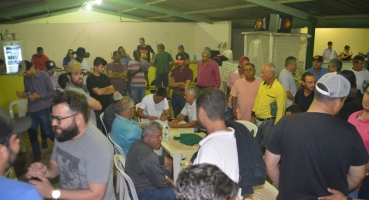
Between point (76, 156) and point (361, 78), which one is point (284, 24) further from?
point (76, 156)

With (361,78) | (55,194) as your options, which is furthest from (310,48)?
(55,194)

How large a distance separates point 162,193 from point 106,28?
32.0 feet

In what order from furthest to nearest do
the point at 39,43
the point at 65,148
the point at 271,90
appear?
the point at 39,43, the point at 271,90, the point at 65,148

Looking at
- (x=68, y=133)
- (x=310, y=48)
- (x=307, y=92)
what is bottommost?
(x=307, y=92)

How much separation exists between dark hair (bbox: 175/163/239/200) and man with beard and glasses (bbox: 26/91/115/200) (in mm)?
968

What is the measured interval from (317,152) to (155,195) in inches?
63.3

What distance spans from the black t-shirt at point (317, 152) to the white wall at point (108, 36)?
1007 centimetres

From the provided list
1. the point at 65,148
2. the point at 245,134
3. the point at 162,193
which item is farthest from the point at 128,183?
the point at 245,134

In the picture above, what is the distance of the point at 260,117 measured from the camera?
4254mm

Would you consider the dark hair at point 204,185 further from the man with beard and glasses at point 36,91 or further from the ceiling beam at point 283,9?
the ceiling beam at point 283,9

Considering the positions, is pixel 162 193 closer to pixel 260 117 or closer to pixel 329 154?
pixel 329 154

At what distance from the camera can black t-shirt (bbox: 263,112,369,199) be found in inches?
68.8

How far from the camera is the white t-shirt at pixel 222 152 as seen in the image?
1.66 metres

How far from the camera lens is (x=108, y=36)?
38.2ft
